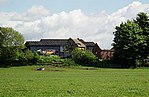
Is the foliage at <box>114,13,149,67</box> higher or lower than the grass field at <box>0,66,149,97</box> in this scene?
higher

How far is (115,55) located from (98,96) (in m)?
89.7

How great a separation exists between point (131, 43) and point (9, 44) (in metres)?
37.3

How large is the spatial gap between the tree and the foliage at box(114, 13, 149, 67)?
29.7 metres

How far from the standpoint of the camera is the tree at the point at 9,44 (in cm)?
10888

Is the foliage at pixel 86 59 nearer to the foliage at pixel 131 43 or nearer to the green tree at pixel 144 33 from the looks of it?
the foliage at pixel 131 43

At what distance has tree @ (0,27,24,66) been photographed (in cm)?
10888

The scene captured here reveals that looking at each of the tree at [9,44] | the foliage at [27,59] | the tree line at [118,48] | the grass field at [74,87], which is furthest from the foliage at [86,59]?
the grass field at [74,87]

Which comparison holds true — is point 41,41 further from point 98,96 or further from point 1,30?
point 98,96

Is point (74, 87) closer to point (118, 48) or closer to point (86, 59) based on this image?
point (118, 48)

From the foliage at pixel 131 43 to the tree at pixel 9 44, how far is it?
2969cm

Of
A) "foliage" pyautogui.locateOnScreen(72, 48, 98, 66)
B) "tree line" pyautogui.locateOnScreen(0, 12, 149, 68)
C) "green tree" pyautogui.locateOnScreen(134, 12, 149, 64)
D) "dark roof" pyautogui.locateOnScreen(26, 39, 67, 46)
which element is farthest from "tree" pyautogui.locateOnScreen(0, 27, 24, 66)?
"dark roof" pyautogui.locateOnScreen(26, 39, 67, 46)

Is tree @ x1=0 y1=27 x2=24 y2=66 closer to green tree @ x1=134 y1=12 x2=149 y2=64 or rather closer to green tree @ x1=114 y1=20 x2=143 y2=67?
green tree @ x1=114 y1=20 x2=143 y2=67

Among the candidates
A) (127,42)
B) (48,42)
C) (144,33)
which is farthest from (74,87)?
(48,42)

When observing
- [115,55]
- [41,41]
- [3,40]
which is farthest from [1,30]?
[41,41]
